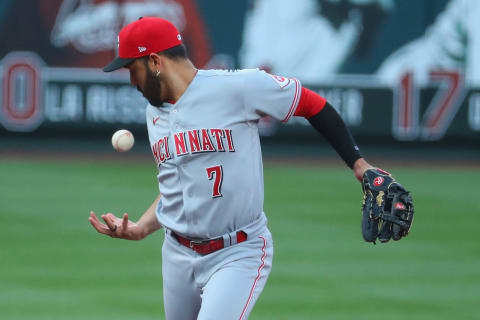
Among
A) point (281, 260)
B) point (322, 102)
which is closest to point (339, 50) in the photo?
point (281, 260)

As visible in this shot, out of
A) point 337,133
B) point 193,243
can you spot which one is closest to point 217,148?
point 193,243

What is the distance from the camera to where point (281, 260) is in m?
9.88

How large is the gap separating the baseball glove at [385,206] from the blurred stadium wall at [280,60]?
15.3 metres

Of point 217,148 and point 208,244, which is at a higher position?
point 217,148

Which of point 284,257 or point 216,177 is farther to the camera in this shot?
point 284,257

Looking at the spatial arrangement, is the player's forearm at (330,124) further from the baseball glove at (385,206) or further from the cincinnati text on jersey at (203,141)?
the cincinnati text on jersey at (203,141)

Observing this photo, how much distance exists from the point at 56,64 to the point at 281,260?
10.9 metres

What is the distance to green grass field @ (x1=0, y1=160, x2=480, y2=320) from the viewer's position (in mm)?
7945

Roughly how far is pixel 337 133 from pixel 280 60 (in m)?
15.6

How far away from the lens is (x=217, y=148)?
15.5 feet

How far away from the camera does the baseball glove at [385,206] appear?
178 inches

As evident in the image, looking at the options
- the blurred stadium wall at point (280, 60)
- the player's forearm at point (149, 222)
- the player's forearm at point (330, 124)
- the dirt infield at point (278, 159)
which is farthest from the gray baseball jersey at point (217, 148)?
the blurred stadium wall at point (280, 60)

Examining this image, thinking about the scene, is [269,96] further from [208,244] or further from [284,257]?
[284,257]

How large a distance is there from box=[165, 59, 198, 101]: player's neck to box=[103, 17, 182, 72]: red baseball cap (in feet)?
0.33
